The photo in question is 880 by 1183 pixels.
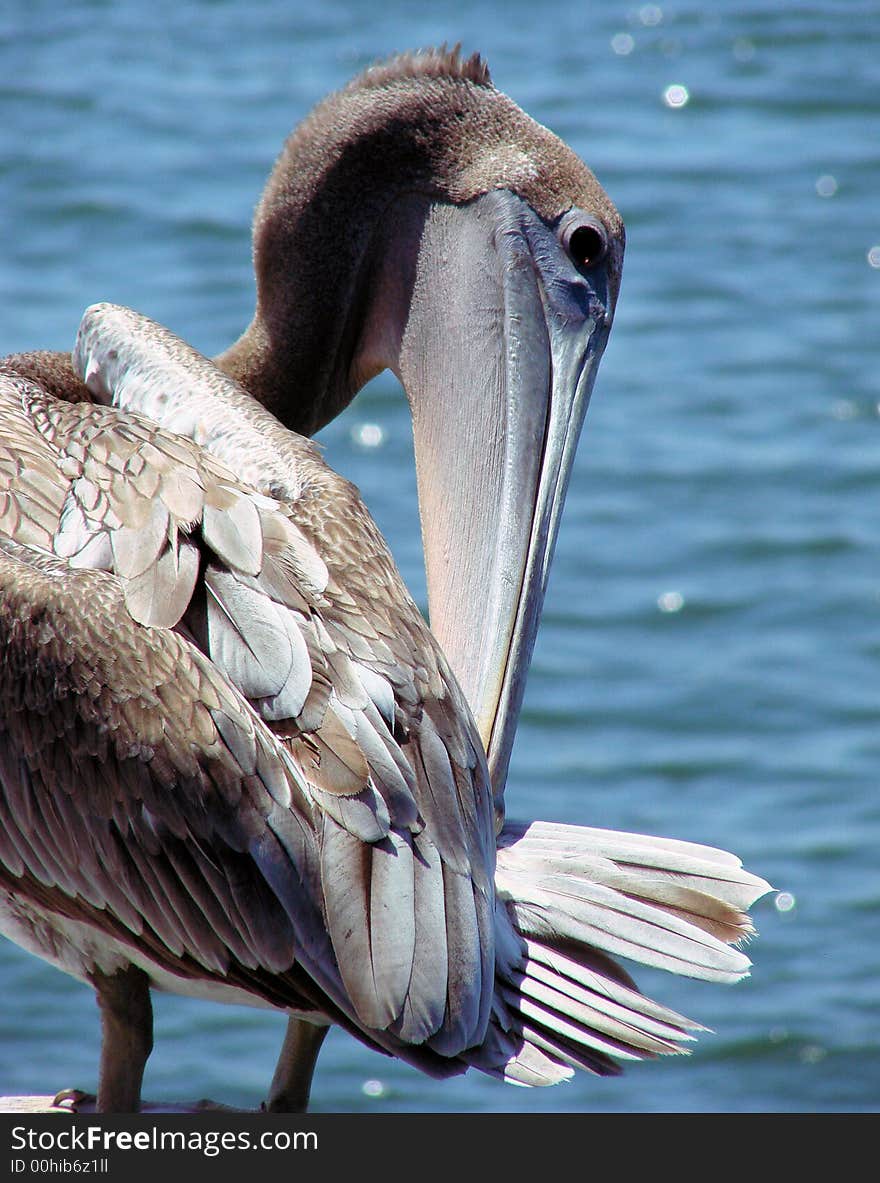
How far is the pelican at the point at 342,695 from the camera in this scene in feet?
9.13

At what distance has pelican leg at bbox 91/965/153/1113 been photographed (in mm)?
3199

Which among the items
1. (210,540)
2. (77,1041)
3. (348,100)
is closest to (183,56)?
(77,1041)

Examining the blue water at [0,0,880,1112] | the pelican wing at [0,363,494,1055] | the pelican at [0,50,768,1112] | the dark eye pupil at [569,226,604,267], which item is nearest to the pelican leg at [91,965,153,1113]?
the pelican at [0,50,768,1112]

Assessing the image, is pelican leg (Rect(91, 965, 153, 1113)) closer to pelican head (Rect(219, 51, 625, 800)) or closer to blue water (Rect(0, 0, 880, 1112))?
pelican head (Rect(219, 51, 625, 800))

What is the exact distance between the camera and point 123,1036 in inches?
126

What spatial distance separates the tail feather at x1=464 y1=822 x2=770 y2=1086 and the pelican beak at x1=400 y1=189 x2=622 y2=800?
19 centimetres

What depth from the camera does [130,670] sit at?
9.41 feet

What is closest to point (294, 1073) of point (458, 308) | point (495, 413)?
point (495, 413)

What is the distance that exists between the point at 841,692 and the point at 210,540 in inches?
252

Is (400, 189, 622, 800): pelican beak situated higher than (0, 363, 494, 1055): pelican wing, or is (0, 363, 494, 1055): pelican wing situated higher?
(400, 189, 622, 800): pelican beak

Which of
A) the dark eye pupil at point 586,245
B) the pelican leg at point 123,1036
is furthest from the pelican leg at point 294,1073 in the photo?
the dark eye pupil at point 586,245

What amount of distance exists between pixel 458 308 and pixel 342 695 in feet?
3.43

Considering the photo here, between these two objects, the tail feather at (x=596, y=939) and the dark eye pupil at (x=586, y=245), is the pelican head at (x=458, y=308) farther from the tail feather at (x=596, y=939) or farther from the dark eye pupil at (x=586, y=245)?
the tail feather at (x=596, y=939)
